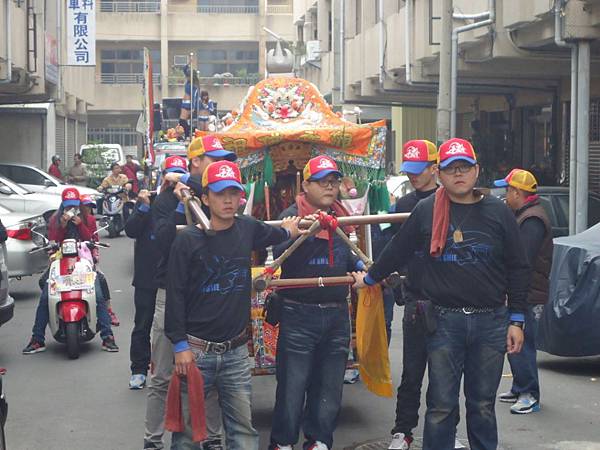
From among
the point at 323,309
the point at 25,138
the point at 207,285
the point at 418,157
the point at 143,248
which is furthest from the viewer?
the point at 25,138

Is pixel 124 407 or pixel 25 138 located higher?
pixel 25 138

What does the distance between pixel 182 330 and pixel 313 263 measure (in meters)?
1.38

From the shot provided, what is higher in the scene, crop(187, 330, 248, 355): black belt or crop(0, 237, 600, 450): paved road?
crop(187, 330, 248, 355): black belt

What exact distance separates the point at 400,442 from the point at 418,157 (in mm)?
1940

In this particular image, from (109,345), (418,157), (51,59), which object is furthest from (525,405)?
(51,59)

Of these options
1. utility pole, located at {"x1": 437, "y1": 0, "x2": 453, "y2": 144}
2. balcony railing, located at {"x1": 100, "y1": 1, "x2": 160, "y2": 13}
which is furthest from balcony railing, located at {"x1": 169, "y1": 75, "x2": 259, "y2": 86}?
utility pole, located at {"x1": 437, "y1": 0, "x2": 453, "y2": 144}

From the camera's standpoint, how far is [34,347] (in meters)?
11.8

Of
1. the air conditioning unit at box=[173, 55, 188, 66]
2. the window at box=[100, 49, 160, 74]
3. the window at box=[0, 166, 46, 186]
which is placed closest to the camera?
the window at box=[0, 166, 46, 186]

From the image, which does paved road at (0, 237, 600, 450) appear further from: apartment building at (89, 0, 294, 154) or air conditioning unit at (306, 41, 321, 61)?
apartment building at (89, 0, 294, 154)

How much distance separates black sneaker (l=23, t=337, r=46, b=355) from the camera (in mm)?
11727

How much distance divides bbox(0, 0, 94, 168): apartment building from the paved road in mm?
13290

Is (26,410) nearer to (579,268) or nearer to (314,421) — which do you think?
(314,421)

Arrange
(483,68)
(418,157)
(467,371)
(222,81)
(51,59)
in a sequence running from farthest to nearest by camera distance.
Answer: (222,81), (51,59), (483,68), (418,157), (467,371)

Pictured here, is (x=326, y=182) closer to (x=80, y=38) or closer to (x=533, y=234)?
(x=533, y=234)
